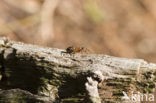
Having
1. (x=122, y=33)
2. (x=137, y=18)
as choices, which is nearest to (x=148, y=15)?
(x=137, y=18)

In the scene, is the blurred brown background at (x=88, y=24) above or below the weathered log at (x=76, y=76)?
above

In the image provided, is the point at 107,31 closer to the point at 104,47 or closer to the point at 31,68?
the point at 104,47

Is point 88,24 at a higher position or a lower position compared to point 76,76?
higher

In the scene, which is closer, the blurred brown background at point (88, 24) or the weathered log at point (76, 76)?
the weathered log at point (76, 76)

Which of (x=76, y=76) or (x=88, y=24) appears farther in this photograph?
(x=88, y=24)
